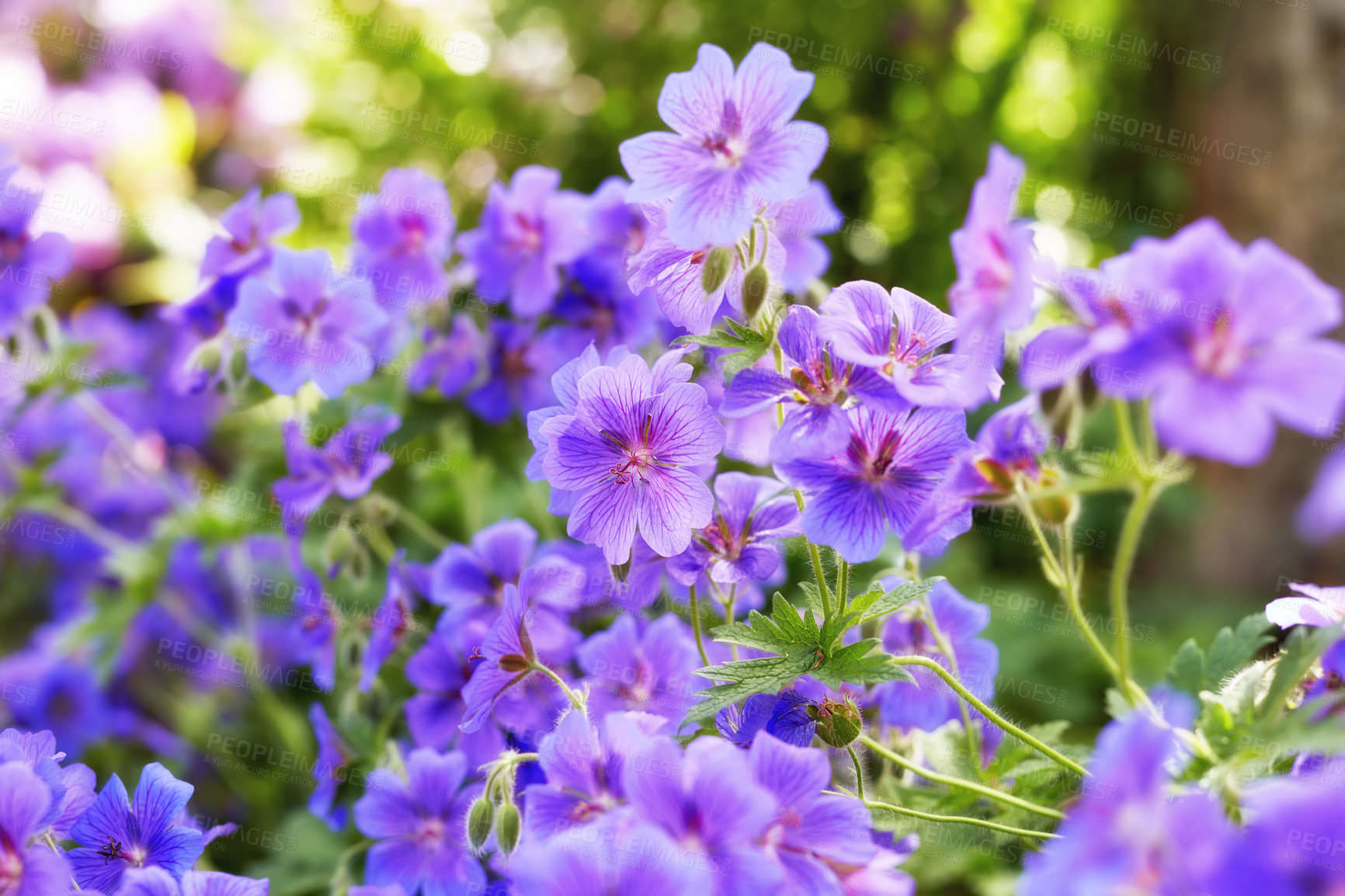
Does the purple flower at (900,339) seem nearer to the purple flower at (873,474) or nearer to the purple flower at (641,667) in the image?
the purple flower at (873,474)

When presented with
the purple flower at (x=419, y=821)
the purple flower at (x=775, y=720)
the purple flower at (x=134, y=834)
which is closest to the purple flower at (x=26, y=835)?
the purple flower at (x=134, y=834)

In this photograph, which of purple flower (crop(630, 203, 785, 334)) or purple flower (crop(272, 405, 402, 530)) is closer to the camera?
purple flower (crop(630, 203, 785, 334))

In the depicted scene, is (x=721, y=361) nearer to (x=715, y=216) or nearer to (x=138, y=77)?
(x=715, y=216)

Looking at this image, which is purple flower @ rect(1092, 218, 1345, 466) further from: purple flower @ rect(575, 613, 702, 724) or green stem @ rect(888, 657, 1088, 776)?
purple flower @ rect(575, 613, 702, 724)

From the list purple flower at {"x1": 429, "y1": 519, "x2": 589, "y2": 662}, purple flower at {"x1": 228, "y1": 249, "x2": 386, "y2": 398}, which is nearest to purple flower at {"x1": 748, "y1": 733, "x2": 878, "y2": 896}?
purple flower at {"x1": 429, "y1": 519, "x2": 589, "y2": 662}

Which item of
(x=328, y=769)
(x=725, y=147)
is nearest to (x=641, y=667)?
(x=328, y=769)

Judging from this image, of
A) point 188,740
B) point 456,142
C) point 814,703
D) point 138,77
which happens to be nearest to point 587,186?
point 456,142
